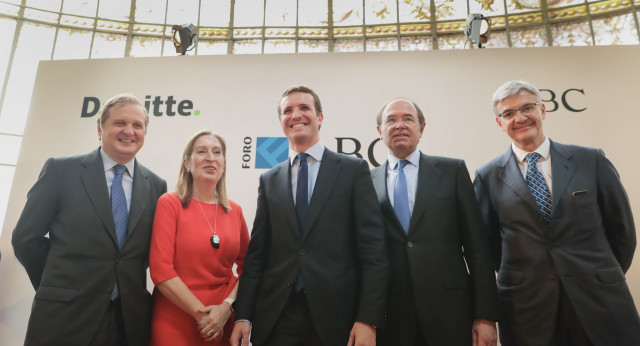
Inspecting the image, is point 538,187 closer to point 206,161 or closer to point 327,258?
point 327,258

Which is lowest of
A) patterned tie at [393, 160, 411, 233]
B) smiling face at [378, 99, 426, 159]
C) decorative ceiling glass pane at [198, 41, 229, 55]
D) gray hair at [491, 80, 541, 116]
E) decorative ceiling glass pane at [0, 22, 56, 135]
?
patterned tie at [393, 160, 411, 233]

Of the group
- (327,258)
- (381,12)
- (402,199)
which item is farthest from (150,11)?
(327,258)

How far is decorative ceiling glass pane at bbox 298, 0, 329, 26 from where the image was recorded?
6035 mm

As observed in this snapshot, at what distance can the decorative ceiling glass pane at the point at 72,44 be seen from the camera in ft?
19.1


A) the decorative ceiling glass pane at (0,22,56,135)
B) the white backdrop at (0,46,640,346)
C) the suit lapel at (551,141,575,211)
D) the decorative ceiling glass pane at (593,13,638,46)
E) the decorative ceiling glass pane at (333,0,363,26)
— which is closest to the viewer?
the suit lapel at (551,141,575,211)

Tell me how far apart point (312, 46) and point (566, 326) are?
16.9 ft

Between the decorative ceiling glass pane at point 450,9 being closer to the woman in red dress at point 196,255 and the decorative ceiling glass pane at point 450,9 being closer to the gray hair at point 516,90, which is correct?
the gray hair at point 516,90

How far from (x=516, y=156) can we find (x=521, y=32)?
4629 mm

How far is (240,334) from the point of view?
1.73m

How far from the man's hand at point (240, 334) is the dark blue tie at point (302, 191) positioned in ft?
1.63

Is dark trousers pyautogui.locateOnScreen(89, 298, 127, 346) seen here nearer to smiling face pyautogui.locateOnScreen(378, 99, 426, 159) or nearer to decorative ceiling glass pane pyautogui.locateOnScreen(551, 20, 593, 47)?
smiling face pyautogui.locateOnScreen(378, 99, 426, 159)

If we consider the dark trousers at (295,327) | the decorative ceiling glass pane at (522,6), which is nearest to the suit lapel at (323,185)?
the dark trousers at (295,327)

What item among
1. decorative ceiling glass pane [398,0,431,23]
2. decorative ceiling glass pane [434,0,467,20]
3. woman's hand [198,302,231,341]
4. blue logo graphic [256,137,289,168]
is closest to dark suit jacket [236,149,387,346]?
woman's hand [198,302,231,341]

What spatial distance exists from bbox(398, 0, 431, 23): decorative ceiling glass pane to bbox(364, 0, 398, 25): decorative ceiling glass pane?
11cm
